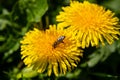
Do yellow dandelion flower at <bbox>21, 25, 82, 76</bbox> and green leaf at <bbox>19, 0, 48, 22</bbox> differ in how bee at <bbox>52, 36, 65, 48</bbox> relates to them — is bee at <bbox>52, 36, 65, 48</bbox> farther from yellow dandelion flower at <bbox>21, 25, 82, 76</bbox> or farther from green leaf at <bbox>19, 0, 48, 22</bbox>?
green leaf at <bbox>19, 0, 48, 22</bbox>

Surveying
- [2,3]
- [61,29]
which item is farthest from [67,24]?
[2,3]

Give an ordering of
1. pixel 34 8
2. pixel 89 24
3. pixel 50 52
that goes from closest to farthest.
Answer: pixel 50 52, pixel 89 24, pixel 34 8

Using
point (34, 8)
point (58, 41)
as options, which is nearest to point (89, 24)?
point (58, 41)

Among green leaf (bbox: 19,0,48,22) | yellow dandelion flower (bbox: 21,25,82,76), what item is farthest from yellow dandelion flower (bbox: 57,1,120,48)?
green leaf (bbox: 19,0,48,22)

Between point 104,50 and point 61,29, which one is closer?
point 61,29

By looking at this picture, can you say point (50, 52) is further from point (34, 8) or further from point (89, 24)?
point (34, 8)

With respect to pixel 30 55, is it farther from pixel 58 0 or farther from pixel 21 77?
pixel 58 0

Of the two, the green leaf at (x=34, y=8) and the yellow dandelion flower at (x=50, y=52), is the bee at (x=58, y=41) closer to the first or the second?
the yellow dandelion flower at (x=50, y=52)
